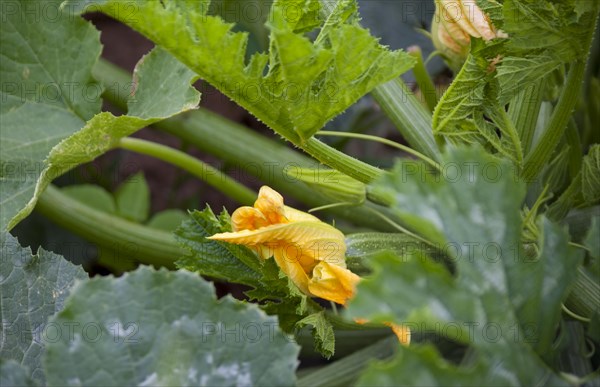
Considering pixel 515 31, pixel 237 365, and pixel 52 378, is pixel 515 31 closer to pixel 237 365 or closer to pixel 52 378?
pixel 237 365

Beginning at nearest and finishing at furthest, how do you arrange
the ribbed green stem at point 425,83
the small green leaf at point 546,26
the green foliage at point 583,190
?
1. the small green leaf at point 546,26
2. the green foliage at point 583,190
3. the ribbed green stem at point 425,83

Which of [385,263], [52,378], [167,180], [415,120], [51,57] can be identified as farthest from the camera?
[167,180]

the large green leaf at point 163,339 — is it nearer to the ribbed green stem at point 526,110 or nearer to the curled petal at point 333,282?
the curled petal at point 333,282

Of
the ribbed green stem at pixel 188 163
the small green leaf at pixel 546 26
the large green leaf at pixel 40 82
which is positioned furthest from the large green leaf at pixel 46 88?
the small green leaf at pixel 546 26

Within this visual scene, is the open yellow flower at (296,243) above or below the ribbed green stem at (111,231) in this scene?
above

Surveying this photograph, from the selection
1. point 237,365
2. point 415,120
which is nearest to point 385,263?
point 237,365

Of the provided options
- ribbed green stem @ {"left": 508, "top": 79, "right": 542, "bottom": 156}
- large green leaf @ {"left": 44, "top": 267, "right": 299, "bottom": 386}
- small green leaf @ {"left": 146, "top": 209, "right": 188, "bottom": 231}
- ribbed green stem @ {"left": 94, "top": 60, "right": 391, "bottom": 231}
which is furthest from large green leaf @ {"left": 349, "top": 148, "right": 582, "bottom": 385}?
small green leaf @ {"left": 146, "top": 209, "right": 188, "bottom": 231}
